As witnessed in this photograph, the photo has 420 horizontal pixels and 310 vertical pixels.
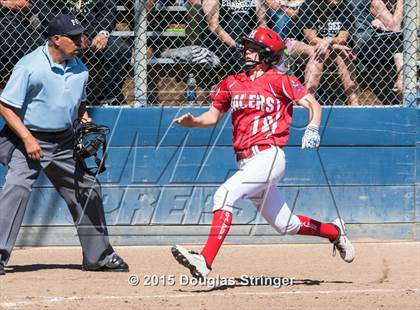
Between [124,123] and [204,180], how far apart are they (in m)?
0.95

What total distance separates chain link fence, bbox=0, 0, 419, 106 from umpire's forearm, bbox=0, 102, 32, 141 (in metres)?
2.05

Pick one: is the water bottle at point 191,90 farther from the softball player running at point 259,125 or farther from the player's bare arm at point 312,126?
the player's bare arm at point 312,126

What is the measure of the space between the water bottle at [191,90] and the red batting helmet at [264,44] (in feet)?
7.13

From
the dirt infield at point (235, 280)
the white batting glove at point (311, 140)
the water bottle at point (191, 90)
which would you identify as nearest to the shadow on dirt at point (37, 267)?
the dirt infield at point (235, 280)

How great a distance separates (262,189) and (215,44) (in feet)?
8.92

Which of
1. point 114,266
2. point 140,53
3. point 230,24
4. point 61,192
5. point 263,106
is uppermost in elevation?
point 263,106

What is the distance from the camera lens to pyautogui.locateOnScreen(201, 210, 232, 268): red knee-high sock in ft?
22.2

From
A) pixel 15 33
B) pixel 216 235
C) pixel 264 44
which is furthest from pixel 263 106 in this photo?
pixel 15 33

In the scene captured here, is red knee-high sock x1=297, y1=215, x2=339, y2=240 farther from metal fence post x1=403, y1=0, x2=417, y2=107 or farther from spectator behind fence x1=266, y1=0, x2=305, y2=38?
spectator behind fence x1=266, y1=0, x2=305, y2=38

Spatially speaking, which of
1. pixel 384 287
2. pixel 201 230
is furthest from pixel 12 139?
pixel 384 287

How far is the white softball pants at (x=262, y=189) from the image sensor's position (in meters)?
6.89

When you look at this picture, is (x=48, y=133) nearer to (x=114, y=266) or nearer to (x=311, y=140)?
(x=114, y=266)

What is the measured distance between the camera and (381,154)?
9281 mm

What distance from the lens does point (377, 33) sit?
9.52 meters
